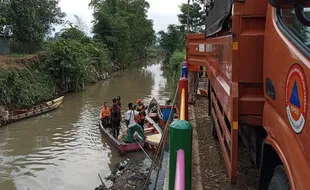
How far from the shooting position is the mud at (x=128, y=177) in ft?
30.7

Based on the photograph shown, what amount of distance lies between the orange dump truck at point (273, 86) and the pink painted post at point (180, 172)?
0.73 metres

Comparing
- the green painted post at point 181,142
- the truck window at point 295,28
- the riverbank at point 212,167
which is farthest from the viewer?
the riverbank at point 212,167

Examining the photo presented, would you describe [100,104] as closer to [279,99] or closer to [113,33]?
[279,99]

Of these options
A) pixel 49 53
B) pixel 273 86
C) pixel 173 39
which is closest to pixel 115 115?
pixel 273 86

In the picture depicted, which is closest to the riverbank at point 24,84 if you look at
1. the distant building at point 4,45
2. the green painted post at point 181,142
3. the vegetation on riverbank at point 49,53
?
the vegetation on riverbank at point 49,53

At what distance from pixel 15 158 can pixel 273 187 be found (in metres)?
11.6

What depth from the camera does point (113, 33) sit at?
4581 cm

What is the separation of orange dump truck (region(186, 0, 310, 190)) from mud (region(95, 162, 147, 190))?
19.7 feet

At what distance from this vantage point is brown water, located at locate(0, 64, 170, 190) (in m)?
10.5

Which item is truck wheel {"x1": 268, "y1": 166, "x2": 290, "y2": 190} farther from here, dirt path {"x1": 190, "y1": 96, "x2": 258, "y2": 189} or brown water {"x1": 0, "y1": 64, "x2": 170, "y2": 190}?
brown water {"x1": 0, "y1": 64, "x2": 170, "y2": 190}

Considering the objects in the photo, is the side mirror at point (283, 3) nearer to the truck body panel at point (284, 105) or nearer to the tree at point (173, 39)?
the truck body panel at point (284, 105)

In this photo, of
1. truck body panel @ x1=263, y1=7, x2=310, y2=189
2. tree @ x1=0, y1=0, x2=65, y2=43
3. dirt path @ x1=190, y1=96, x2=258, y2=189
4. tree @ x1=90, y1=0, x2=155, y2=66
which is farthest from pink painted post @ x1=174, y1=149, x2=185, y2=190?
tree @ x1=90, y1=0, x2=155, y2=66

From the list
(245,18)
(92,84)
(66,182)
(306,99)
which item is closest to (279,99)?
(306,99)

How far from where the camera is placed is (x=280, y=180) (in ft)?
8.33
